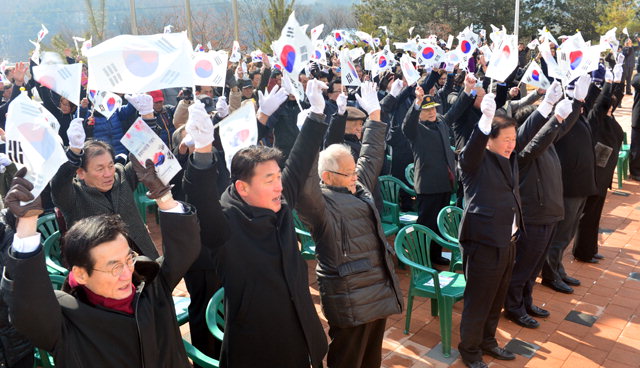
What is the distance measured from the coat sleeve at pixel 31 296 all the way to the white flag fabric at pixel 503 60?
4.33 metres

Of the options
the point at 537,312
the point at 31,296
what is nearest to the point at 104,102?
the point at 31,296

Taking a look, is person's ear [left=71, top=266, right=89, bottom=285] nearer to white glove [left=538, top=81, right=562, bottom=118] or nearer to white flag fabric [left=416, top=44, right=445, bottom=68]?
white glove [left=538, top=81, right=562, bottom=118]

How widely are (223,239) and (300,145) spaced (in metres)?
0.77

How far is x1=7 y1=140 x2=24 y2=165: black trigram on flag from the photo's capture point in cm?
204

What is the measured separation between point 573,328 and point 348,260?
8.52 feet

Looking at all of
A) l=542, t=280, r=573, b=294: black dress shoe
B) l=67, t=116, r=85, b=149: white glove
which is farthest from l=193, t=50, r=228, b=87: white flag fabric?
l=542, t=280, r=573, b=294: black dress shoe

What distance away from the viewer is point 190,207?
88.6 inches

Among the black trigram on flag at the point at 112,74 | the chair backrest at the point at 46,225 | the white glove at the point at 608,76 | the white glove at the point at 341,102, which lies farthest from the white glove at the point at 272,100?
the white glove at the point at 608,76

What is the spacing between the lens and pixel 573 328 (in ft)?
15.2

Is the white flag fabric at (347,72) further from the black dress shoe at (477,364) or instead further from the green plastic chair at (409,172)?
the black dress shoe at (477,364)

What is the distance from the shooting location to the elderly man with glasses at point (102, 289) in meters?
1.81

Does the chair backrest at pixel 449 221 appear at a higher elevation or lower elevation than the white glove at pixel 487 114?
lower

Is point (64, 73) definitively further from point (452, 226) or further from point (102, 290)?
point (452, 226)

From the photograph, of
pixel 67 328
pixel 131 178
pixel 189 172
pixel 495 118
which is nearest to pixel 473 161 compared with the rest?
pixel 495 118
